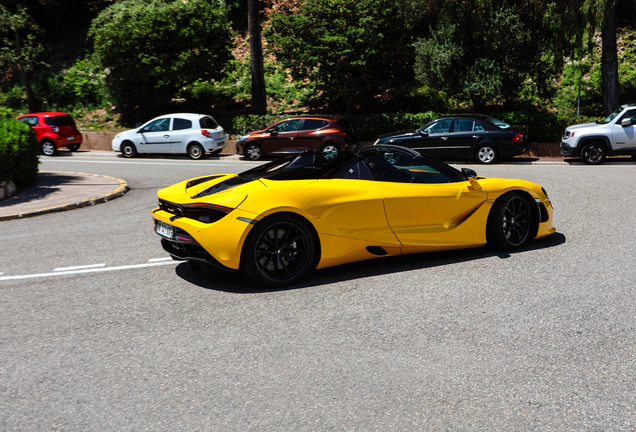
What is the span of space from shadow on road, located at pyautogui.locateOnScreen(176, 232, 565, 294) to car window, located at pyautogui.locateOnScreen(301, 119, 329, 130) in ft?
43.7

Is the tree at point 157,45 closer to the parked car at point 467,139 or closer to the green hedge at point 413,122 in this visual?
the green hedge at point 413,122

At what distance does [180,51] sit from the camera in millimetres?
24672

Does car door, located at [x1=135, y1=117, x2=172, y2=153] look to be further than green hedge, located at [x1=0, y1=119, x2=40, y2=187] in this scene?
Yes

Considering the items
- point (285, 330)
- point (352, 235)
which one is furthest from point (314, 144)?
point (285, 330)

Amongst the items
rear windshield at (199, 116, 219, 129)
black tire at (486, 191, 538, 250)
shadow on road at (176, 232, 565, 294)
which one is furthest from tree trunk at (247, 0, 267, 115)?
black tire at (486, 191, 538, 250)

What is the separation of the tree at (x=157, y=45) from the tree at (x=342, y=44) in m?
2.93

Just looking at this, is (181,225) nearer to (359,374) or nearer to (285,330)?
(285,330)

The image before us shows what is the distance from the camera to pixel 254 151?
814 inches

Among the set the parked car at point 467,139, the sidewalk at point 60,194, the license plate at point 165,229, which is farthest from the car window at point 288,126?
the license plate at point 165,229

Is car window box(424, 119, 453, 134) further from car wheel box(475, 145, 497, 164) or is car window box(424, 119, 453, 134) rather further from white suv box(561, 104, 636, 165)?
white suv box(561, 104, 636, 165)

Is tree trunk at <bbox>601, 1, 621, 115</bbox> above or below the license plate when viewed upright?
above

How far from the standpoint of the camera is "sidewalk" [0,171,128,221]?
10.9 metres

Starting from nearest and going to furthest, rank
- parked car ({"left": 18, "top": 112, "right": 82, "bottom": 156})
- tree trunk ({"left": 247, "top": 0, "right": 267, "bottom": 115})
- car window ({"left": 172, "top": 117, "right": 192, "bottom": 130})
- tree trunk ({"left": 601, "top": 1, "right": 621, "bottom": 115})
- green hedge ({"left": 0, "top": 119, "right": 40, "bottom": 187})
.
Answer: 1. green hedge ({"left": 0, "top": 119, "right": 40, "bottom": 187})
2. tree trunk ({"left": 601, "top": 1, "right": 621, "bottom": 115})
3. car window ({"left": 172, "top": 117, "right": 192, "bottom": 130})
4. parked car ({"left": 18, "top": 112, "right": 82, "bottom": 156})
5. tree trunk ({"left": 247, "top": 0, "right": 267, "bottom": 115})

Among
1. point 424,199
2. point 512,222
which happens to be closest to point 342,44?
point 512,222
